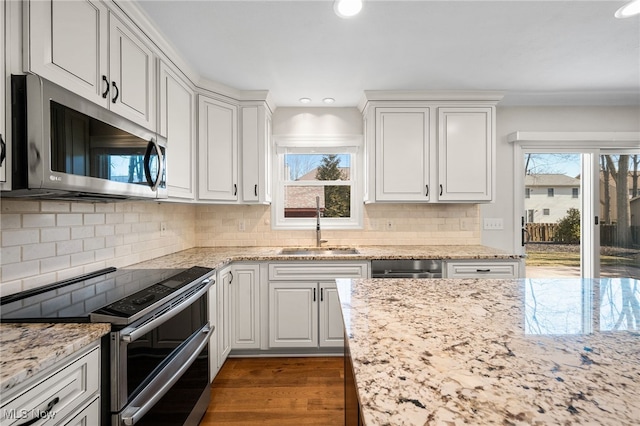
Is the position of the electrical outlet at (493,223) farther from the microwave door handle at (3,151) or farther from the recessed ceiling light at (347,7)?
the microwave door handle at (3,151)

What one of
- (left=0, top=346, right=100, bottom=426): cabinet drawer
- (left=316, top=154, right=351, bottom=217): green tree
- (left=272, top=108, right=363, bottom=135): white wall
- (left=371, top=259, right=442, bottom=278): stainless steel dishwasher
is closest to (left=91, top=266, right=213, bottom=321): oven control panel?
(left=0, top=346, right=100, bottom=426): cabinet drawer

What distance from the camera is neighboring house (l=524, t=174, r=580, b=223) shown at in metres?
3.34

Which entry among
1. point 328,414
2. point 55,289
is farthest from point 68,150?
point 328,414

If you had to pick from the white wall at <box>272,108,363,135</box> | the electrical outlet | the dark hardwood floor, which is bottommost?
the dark hardwood floor

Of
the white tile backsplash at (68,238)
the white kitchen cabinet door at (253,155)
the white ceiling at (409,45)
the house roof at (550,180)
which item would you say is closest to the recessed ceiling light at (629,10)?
the white ceiling at (409,45)

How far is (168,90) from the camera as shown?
213cm

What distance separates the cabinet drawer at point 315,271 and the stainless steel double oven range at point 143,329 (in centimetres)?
81

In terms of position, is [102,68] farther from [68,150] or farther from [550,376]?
[550,376]

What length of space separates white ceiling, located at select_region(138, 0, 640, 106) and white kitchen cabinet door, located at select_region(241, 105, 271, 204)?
0.79ft

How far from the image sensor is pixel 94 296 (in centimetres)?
133

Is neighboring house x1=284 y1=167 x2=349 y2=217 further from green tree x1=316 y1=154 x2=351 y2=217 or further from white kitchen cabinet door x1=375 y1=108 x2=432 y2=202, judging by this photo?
white kitchen cabinet door x1=375 y1=108 x2=432 y2=202

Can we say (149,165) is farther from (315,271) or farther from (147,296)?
(315,271)

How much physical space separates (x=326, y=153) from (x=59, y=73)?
2472 millimetres

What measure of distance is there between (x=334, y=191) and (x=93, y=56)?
2.39 metres
